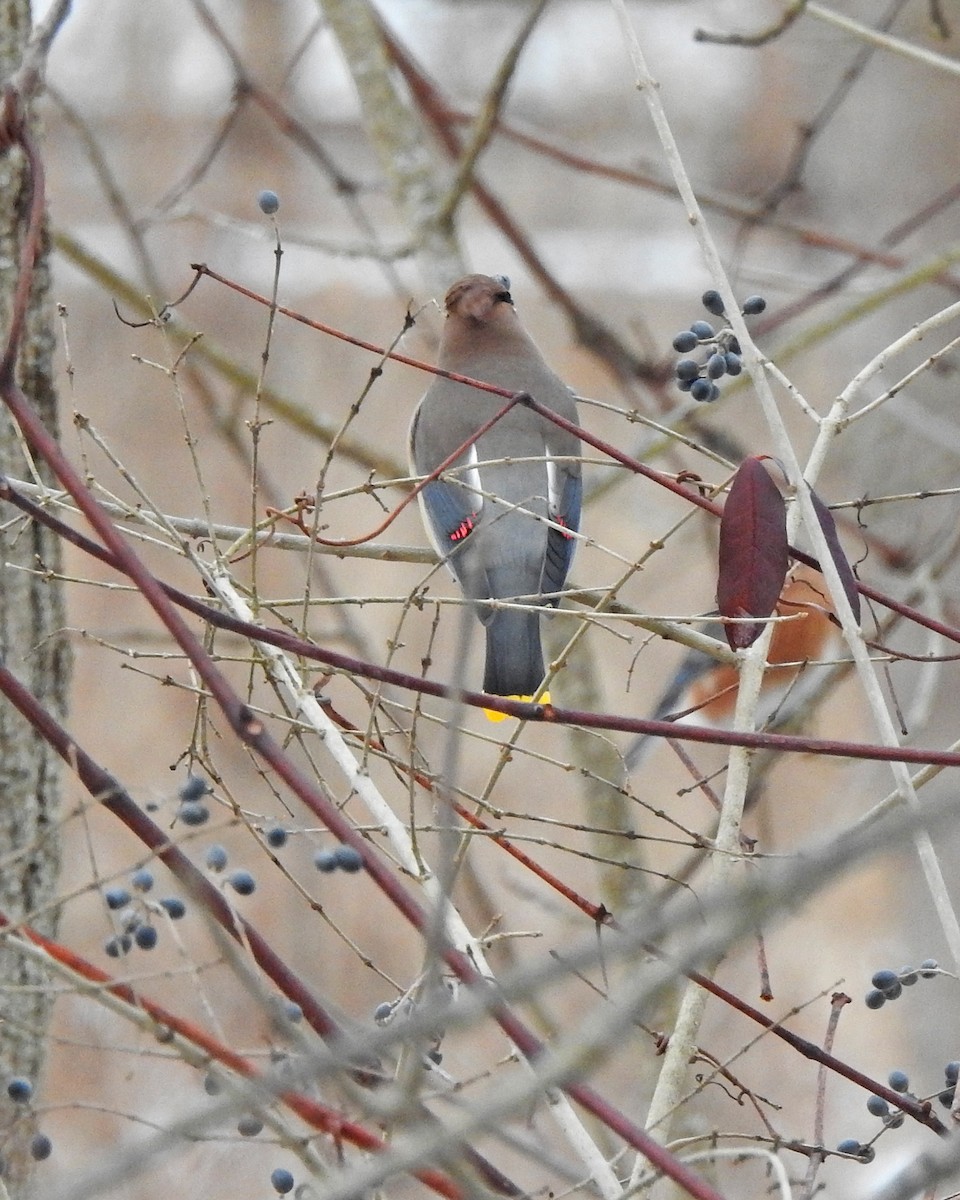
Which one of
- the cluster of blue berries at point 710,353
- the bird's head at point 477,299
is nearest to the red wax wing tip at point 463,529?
the bird's head at point 477,299

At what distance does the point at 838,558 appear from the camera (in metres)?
1.34

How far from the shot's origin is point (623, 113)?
31.4ft

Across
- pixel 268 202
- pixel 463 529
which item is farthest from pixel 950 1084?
pixel 463 529

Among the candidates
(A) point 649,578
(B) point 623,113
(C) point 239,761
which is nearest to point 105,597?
(C) point 239,761

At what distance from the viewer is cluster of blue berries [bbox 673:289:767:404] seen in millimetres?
1600

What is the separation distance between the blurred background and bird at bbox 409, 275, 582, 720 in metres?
0.10

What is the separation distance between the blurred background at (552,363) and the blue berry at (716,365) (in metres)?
0.15

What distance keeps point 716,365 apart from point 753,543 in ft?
1.18

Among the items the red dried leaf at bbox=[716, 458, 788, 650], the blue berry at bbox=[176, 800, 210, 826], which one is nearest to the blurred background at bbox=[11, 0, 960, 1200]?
the blue berry at bbox=[176, 800, 210, 826]

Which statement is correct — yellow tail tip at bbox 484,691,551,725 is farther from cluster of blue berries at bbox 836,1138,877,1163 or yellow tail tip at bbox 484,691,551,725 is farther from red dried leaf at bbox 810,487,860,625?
cluster of blue berries at bbox 836,1138,877,1163

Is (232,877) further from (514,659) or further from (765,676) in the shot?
(765,676)

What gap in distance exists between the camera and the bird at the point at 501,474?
2.48 meters

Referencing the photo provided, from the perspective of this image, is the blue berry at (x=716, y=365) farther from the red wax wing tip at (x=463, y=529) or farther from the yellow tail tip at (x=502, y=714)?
the red wax wing tip at (x=463, y=529)

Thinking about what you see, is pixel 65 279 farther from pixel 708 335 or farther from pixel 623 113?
pixel 708 335
